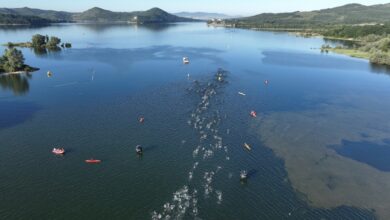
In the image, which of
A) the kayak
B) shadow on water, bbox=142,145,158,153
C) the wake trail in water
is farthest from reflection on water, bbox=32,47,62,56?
the kayak

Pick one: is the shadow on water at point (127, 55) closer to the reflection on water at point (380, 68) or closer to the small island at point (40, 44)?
the small island at point (40, 44)

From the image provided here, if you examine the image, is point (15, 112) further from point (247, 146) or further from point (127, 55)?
point (127, 55)

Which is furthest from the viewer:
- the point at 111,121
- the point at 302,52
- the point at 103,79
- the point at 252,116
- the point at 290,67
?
the point at 302,52

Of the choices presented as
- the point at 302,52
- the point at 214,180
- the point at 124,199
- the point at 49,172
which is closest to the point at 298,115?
the point at 214,180

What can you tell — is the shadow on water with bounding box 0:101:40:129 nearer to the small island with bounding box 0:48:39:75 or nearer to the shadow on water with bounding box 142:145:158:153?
the shadow on water with bounding box 142:145:158:153

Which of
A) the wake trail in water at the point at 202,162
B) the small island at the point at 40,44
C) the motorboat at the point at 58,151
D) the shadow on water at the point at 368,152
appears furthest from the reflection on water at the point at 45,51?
the shadow on water at the point at 368,152

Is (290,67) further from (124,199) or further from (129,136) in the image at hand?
(124,199)

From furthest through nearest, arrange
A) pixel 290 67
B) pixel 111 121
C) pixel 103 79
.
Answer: pixel 290 67
pixel 103 79
pixel 111 121
